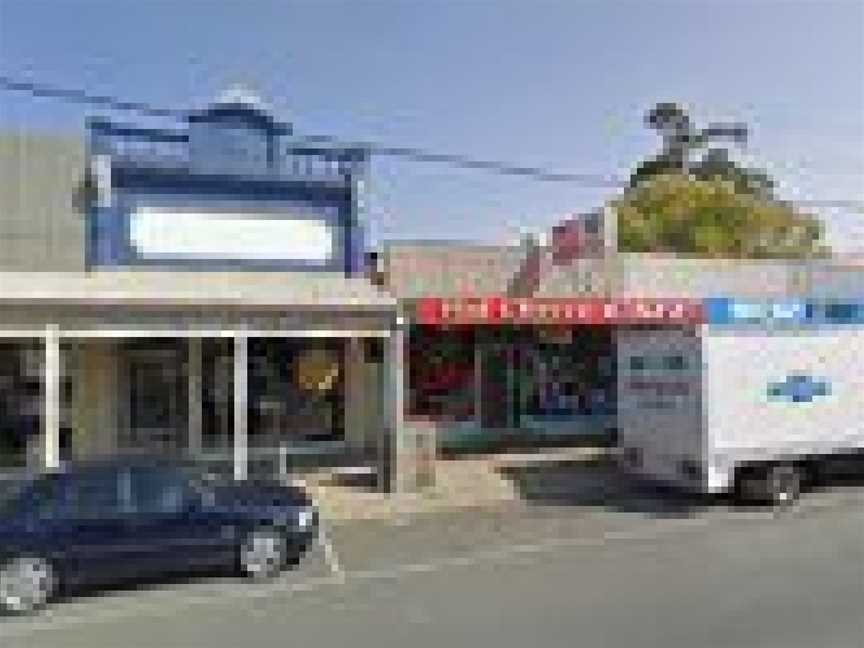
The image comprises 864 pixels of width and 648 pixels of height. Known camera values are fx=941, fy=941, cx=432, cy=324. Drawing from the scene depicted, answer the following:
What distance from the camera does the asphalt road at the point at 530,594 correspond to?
7.62 metres

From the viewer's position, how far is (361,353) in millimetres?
18422

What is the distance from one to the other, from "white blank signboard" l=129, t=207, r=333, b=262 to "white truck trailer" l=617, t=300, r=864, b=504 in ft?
20.0

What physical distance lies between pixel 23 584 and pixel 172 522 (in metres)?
1.49

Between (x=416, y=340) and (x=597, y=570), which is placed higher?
(x=416, y=340)

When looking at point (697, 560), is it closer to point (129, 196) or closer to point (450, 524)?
point (450, 524)

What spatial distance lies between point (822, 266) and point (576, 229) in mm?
6628

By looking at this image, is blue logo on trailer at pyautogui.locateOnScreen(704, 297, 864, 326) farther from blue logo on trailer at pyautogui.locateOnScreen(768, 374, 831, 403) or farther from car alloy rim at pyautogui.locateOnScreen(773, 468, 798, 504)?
car alloy rim at pyautogui.locateOnScreen(773, 468, 798, 504)

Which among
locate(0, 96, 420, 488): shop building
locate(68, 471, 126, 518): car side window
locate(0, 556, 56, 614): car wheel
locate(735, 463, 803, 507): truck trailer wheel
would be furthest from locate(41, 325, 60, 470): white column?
locate(735, 463, 803, 507): truck trailer wheel

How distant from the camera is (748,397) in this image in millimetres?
13867

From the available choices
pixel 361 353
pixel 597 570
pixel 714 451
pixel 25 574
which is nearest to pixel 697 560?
pixel 597 570

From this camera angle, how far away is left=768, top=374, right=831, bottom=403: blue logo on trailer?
1418cm

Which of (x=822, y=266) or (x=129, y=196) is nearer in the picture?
(x=129, y=196)

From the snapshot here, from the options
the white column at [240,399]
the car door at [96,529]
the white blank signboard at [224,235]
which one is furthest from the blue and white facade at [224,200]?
the car door at [96,529]

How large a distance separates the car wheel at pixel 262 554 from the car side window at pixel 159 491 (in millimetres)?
821
